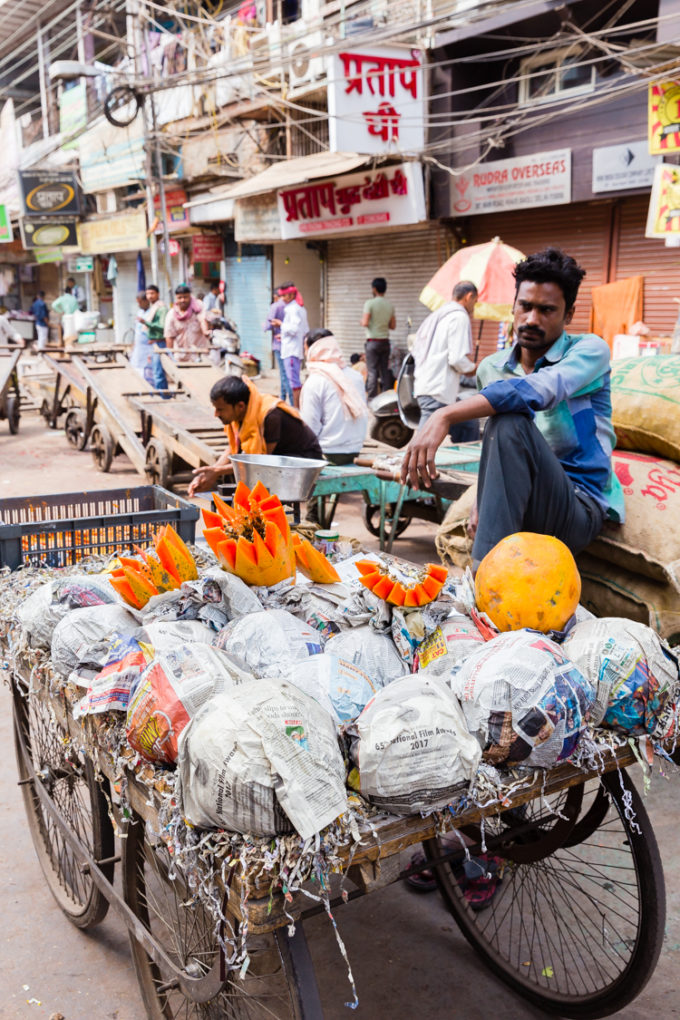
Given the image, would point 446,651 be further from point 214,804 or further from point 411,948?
point 411,948

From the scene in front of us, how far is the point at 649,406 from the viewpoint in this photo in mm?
3336

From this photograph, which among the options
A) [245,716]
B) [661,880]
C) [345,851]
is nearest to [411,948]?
[661,880]

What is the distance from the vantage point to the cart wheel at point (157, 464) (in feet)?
24.5

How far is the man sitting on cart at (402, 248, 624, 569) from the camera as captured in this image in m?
2.58

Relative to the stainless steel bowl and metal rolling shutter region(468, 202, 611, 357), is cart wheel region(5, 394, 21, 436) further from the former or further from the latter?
the stainless steel bowl

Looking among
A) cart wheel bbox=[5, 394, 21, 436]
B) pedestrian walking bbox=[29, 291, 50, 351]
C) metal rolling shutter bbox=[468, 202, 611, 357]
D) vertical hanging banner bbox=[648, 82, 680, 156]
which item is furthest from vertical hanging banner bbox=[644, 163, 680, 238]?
pedestrian walking bbox=[29, 291, 50, 351]

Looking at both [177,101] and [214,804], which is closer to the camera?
A: [214,804]

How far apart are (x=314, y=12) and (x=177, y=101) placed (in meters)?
5.26

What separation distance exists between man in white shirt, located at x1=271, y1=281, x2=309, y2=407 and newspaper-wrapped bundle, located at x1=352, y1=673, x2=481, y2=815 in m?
9.05

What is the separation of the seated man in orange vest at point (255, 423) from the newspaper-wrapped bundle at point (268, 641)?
2.33 meters

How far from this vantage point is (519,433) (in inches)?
103

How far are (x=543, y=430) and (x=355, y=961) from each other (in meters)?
1.83

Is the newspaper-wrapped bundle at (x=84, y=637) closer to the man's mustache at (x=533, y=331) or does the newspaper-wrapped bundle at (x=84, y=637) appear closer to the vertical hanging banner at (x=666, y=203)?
the man's mustache at (x=533, y=331)

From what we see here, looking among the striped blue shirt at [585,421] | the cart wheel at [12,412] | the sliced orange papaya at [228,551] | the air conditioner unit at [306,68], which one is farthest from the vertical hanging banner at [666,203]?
the cart wheel at [12,412]
